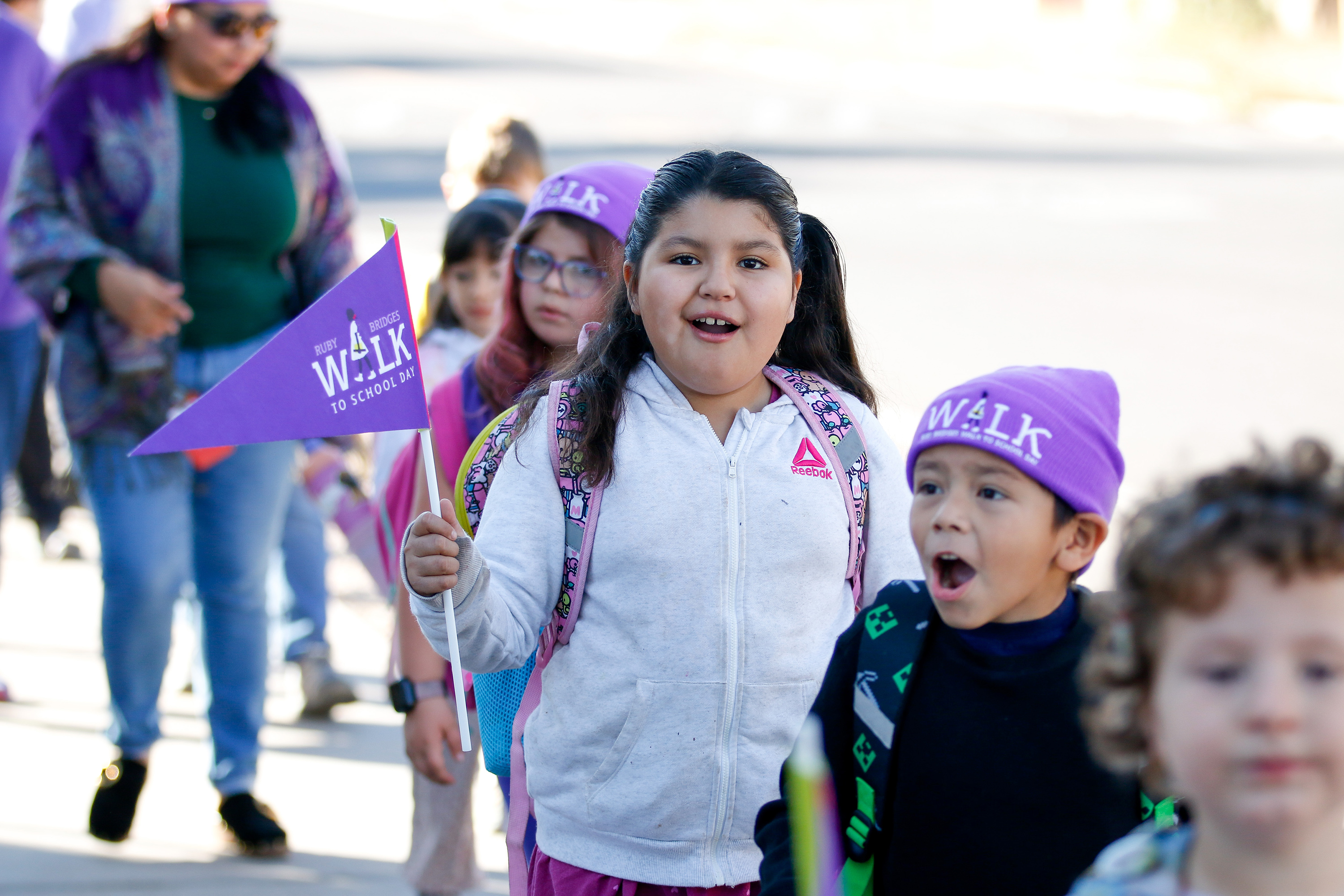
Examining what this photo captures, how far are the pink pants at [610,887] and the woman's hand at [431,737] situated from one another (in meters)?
0.65

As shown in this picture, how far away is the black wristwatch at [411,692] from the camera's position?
3.20m

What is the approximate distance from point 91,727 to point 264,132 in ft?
6.69

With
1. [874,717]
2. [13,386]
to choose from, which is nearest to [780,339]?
[874,717]

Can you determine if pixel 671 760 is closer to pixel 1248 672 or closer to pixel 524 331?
pixel 524 331

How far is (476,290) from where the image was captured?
13.0 ft

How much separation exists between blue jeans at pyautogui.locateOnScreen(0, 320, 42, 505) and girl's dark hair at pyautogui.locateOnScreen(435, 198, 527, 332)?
2198mm

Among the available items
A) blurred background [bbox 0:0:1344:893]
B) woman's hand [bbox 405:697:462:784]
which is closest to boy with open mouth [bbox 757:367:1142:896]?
blurred background [bbox 0:0:1344:893]

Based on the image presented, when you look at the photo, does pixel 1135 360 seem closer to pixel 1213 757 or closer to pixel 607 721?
pixel 607 721

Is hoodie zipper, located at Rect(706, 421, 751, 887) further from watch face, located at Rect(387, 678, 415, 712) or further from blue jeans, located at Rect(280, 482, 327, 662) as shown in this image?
blue jeans, located at Rect(280, 482, 327, 662)

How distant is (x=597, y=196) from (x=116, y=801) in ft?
7.42

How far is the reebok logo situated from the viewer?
8.27 ft

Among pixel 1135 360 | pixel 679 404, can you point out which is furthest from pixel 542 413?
pixel 1135 360

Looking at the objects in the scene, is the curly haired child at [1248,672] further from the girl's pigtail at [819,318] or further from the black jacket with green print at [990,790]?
the girl's pigtail at [819,318]

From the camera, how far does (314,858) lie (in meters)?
4.27
